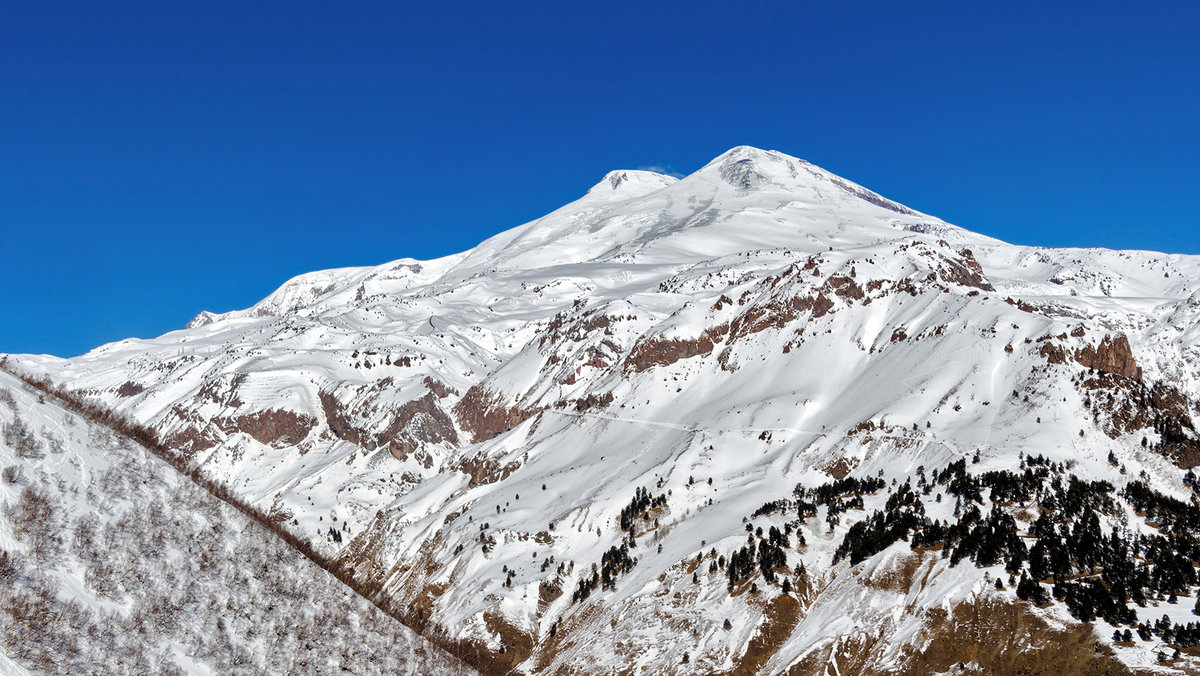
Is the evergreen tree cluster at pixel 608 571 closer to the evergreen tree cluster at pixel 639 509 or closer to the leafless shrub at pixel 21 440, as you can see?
the evergreen tree cluster at pixel 639 509

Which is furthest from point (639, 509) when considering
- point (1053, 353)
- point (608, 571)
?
point (1053, 353)

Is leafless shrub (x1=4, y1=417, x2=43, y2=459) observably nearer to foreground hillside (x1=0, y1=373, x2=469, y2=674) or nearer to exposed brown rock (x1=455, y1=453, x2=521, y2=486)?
foreground hillside (x1=0, y1=373, x2=469, y2=674)

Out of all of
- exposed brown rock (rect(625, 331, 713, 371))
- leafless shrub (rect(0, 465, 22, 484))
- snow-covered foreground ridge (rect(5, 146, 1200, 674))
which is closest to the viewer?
leafless shrub (rect(0, 465, 22, 484))

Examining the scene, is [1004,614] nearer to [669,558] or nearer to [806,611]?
[806,611]

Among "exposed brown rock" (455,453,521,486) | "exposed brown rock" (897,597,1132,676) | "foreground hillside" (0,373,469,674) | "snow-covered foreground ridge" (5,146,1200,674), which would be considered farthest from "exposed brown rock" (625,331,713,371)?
"foreground hillside" (0,373,469,674)

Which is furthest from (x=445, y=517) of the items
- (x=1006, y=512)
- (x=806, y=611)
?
(x=1006, y=512)

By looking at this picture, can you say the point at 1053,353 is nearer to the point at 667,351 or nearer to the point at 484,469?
the point at 667,351

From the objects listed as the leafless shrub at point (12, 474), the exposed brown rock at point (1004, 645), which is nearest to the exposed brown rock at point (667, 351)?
the exposed brown rock at point (1004, 645)

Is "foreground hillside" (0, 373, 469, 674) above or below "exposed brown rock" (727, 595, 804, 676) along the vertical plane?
above

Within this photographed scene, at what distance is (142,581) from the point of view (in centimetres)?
2486

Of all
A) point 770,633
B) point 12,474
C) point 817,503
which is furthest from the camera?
point 817,503

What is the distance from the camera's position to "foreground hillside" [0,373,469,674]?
21.6 metres

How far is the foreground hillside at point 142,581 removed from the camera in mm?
21609

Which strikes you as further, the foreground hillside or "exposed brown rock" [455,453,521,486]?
"exposed brown rock" [455,453,521,486]
